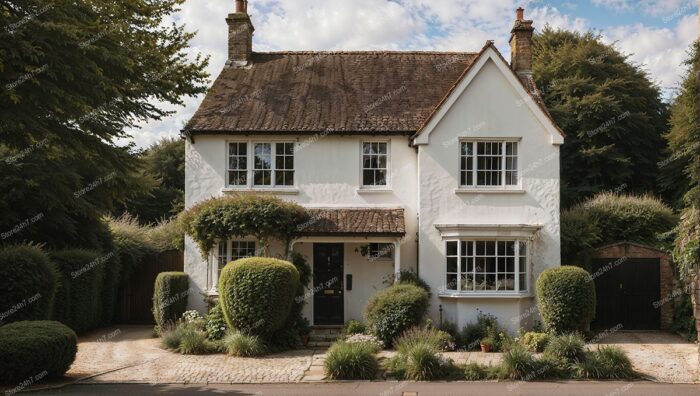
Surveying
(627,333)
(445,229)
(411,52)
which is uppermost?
(411,52)

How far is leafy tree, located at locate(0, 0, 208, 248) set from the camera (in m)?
10.8

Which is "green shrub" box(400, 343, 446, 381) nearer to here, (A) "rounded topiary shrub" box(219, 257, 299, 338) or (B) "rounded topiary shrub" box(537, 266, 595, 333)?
(A) "rounded topiary shrub" box(219, 257, 299, 338)

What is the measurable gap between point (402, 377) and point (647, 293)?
977 centimetres

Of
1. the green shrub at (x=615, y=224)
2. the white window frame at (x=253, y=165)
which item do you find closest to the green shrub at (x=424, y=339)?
the green shrub at (x=615, y=224)

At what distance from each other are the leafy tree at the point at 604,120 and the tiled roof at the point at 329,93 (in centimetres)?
891

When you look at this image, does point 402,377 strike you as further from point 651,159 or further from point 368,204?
point 651,159

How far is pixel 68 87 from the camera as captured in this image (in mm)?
11609

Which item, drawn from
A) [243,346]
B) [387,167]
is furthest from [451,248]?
[243,346]

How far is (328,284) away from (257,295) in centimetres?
412

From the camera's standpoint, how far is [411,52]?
24.4 meters

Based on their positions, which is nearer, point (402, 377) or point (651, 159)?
point (402, 377)

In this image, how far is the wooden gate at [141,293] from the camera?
23.4 meters

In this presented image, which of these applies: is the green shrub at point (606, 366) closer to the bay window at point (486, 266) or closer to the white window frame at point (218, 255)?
the bay window at point (486, 266)

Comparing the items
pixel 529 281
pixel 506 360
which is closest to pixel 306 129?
pixel 529 281
